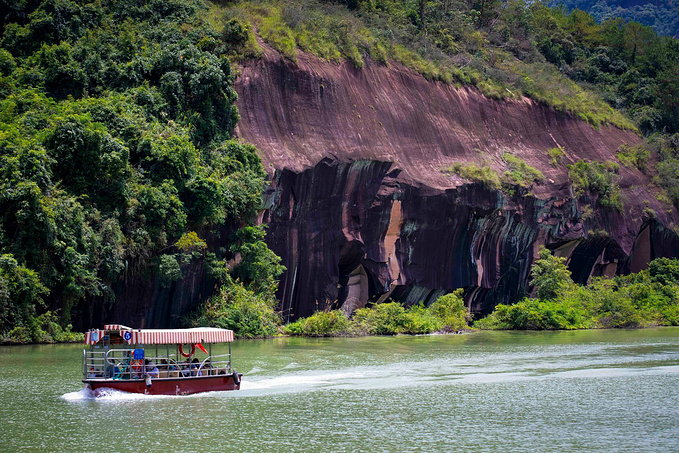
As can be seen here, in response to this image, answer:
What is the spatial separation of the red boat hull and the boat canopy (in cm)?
96

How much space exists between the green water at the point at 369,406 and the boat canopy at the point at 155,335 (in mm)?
1369

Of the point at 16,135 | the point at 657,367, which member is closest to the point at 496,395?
the point at 657,367

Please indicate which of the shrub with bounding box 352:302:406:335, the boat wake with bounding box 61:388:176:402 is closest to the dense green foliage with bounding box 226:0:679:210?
the shrub with bounding box 352:302:406:335

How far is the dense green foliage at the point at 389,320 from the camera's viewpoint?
40.0 meters

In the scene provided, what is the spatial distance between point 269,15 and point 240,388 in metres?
31.8

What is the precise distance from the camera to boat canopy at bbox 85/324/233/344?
20.3 metres

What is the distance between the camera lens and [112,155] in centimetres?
3309

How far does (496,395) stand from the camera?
68.9 ft

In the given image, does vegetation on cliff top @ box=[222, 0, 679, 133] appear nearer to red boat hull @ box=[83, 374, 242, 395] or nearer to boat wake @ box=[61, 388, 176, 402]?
red boat hull @ box=[83, 374, 242, 395]

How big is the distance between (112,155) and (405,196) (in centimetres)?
1928

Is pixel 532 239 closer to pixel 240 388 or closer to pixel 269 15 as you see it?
pixel 269 15

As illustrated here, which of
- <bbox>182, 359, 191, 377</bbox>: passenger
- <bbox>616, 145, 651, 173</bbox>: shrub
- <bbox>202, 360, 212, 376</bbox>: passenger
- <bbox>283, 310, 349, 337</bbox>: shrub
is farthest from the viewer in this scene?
<bbox>616, 145, 651, 173</bbox>: shrub

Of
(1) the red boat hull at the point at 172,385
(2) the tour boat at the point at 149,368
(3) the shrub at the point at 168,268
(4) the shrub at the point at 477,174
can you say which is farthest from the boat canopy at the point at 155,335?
(4) the shrub at the point at 477,174

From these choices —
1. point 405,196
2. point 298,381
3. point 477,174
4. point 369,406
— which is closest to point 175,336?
point 298,381
